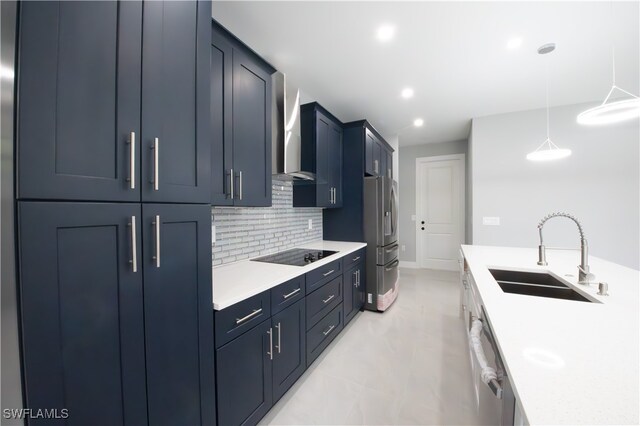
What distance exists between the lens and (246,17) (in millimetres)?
1741

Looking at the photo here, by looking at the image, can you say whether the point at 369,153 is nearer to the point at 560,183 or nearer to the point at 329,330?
the point at 329,330

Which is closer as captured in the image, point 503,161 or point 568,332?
point 568,332

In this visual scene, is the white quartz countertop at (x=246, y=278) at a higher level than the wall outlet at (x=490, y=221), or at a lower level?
lower

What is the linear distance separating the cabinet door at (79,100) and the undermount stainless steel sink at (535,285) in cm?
224

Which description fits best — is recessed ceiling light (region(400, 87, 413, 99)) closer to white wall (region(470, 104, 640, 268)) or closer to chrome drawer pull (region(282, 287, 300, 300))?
white wall (region(470, 104, 640, 268))

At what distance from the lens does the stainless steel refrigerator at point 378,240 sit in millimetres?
3189

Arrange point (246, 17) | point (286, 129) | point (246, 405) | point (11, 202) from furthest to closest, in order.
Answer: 1. point (286, 129)
2. point (246, 17)
3. point (246, 405)
4. point (11, 202)

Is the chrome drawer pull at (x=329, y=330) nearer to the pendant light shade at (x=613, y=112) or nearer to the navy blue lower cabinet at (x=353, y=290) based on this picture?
the navy blue lower cabinet at (x=353, y=290)

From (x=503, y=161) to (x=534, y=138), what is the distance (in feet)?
1.51

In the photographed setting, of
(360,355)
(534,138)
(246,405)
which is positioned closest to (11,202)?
(246,405)

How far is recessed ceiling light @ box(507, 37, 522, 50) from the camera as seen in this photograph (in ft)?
6.53

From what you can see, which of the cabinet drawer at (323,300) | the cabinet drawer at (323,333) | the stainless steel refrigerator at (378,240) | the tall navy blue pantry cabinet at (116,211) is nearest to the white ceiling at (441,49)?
the tall navy blue pantry cabinet at (116,211)

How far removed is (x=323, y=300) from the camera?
7.32ft

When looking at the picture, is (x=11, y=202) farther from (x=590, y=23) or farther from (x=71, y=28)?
(x=590, y=23)
